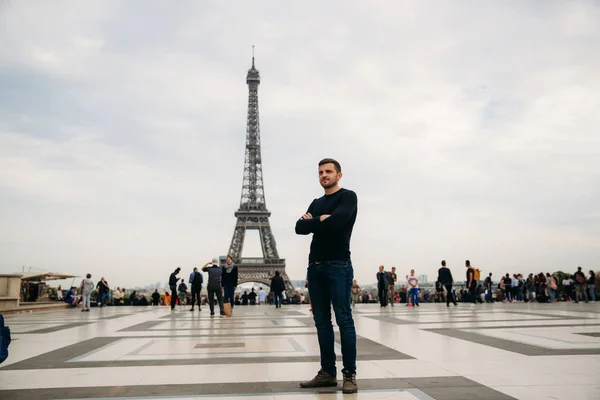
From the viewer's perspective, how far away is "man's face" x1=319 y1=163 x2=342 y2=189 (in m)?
4.14

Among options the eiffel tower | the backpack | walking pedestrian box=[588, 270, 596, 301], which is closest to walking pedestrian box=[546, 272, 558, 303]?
walking pedestrian box=[588, 270, 596, 301]

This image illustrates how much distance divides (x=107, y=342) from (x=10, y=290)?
11.7 meters

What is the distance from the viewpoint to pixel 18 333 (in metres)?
8.62

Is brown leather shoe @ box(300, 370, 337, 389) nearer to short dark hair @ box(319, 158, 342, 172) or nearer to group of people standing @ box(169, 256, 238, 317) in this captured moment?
short dark hair @ box(319, 158, 342, 172)

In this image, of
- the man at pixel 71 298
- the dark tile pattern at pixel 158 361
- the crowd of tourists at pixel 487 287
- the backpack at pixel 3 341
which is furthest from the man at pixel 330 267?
the man at pixel 71 298

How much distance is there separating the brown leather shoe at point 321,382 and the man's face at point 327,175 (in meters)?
1.52

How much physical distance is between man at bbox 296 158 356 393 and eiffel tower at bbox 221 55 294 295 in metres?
53.8

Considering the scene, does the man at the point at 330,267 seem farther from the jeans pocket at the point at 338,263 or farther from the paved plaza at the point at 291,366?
the paved plaza at the point at 291,366

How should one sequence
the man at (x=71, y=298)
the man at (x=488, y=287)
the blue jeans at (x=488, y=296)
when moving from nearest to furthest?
1. the man at (x=71, y=298)
2. the man at (x=488, y=287)
3. the blue jeans at (x=488, y=296)

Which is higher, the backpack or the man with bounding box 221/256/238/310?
the man with bounding box 221/256/238/310

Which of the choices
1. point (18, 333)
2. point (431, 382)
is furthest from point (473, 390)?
point (18, 333)

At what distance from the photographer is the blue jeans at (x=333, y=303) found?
385 cm

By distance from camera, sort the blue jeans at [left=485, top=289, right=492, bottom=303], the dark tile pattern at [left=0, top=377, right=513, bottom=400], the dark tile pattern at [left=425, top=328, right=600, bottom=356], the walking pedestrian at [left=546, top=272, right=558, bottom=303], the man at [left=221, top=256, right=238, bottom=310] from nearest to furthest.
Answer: the dark tile pattern at [left=0, top=377, right=513, bottom=400]
the dark tile pattern at [left=425, top=328, right=600, bottom=356]
the man at [left=221, top=256, right=238, bottom=310]
the walking pedestrian at [left=546, top=272, right=558, bottom=303]
the blue jeans at [left=485, top=289, right=492, bottom=303]

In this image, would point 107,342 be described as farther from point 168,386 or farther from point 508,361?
point 508,361
